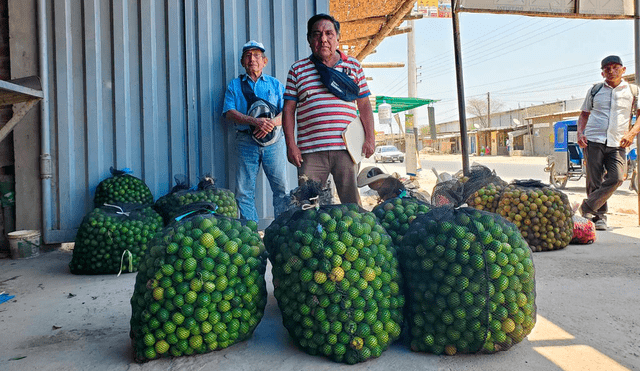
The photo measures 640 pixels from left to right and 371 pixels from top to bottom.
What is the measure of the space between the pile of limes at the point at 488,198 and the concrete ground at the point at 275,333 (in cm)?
→ 81

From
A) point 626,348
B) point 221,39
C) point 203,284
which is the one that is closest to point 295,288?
point 203,284

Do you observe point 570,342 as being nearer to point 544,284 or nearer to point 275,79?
point 544,284

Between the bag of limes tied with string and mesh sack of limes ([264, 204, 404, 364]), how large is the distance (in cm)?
180

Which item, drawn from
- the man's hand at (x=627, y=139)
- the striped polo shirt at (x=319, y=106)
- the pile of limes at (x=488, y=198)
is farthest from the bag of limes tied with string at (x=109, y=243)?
the man's hand at (x=627, y=139)

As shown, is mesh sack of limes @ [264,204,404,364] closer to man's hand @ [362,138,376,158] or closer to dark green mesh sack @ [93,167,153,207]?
man's hand @ [362,138,376,158]

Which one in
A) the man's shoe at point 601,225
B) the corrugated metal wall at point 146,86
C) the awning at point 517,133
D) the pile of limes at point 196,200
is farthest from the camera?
the awning at point 517,133

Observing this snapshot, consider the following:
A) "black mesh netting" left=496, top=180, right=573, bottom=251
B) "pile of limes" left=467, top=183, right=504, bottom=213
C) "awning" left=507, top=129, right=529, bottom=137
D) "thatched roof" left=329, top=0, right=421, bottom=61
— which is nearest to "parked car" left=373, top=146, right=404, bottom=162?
"awning" left=507, top=129, right=529, bottom=137

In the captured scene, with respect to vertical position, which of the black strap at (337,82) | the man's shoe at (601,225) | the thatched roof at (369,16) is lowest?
the man's shoe at (601,225)

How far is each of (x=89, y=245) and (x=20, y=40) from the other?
2.47 meters

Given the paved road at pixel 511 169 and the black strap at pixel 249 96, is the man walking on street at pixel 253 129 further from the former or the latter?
the paved road at pixel 511 169

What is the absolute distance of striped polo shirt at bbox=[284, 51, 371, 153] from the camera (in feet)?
10.6

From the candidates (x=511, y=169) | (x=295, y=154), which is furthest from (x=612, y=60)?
(x=511, y=169)

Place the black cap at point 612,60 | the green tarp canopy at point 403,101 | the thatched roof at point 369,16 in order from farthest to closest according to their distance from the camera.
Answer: the green tarp canopy at point 403,101 < the thatched roof at point 369,16 < the black cap at point 612,60

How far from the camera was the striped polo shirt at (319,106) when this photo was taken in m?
3.22
